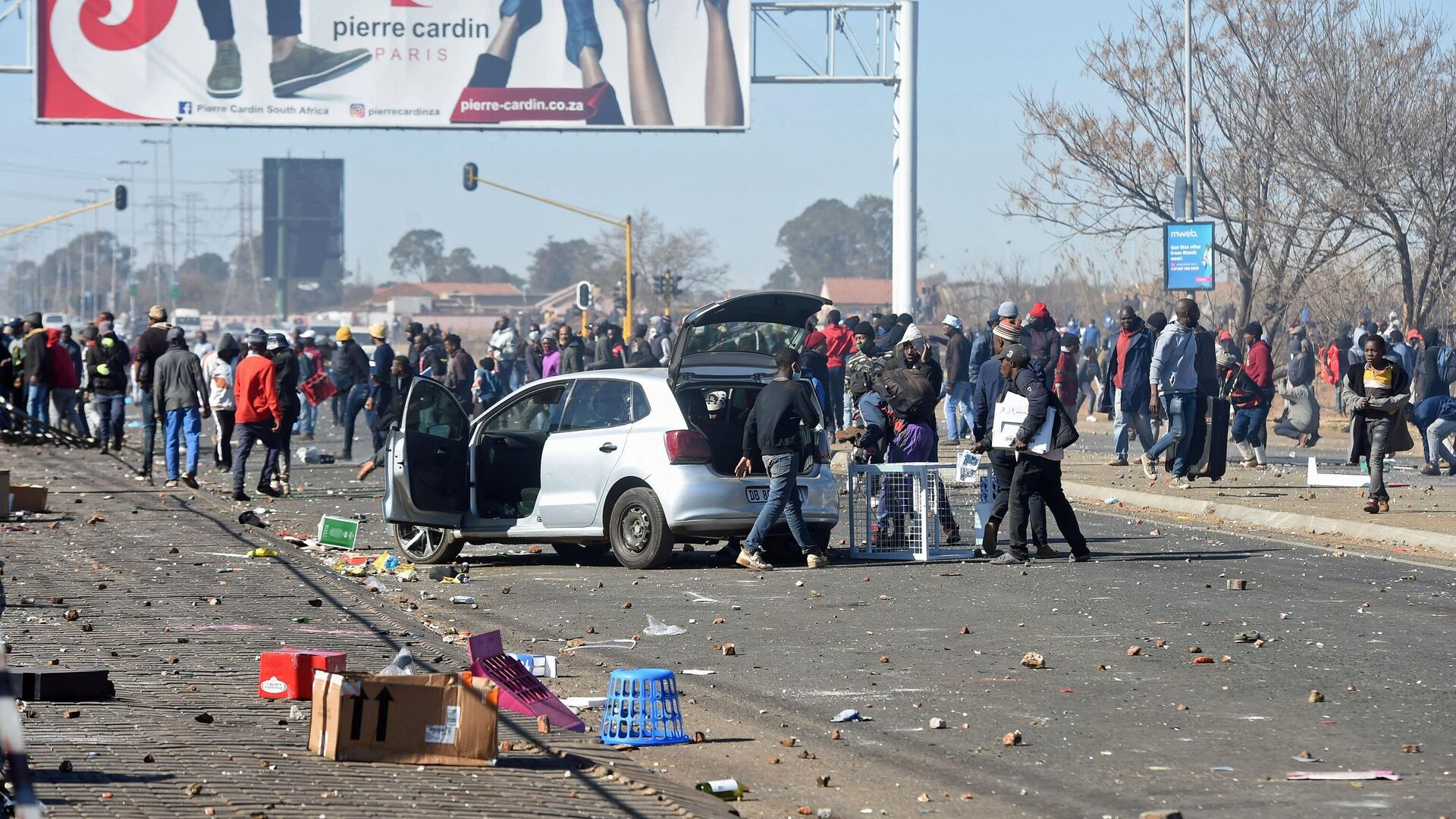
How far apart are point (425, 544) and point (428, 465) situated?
79 centimetres

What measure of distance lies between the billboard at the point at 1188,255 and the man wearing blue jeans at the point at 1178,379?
10.1 m

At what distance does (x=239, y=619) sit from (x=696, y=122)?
27.4m

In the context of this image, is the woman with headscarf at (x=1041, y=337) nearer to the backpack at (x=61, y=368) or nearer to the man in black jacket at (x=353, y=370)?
the man in black jacket at (x=353, y=370)

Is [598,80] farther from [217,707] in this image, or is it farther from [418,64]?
[217,707]

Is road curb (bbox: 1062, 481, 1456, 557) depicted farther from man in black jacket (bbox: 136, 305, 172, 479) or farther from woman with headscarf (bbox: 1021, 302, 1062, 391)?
man in black jacket (bbox: 136, 305, 172, 479)

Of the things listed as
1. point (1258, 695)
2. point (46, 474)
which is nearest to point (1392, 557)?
point (1258, 695)

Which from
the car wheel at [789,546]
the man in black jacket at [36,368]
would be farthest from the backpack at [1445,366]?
the man in black jacket at [36,368]

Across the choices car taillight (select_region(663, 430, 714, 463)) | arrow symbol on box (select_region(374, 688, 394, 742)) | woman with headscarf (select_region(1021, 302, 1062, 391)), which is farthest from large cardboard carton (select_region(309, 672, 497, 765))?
woman with headscarf (select_region(1021, 302, 1062, 391))

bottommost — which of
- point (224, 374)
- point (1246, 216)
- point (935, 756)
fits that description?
point (935, 756)

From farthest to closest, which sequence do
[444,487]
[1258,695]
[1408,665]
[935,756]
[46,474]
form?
[46,474] → [444,487] → [1408,665] → [1258,695] → [935,756]

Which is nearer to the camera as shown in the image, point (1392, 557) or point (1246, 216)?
point (1392, 557)

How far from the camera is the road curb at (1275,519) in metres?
14.7

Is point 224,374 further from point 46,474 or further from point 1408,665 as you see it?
point 1408,665

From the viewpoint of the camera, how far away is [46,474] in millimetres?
Result: 23359
